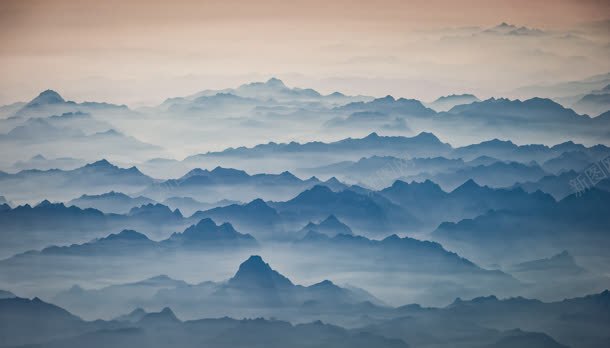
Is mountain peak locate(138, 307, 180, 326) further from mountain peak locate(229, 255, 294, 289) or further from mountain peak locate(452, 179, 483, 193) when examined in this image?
mountain peak locate(452, 179, 483, 193)

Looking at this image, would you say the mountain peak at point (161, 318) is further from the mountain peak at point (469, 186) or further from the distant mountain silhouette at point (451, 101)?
the distant mountain silhouette at point (451, 101)

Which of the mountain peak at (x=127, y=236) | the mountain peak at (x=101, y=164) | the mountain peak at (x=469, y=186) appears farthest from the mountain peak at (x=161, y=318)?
the mountain peak at (x=469, y=186)

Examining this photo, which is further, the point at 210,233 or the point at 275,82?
the point at 275,82

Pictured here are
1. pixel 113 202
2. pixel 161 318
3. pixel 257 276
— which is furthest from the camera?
pixel 113 202

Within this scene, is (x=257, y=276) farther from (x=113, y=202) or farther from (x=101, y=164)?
(x=101, y=164)

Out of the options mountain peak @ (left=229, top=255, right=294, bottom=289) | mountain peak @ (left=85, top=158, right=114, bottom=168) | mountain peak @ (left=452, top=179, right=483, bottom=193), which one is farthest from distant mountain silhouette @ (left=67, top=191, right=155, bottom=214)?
mountain peak @ (left=452, top=179, right=483, bottom=193)

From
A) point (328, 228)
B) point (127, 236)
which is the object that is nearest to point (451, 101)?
point (328, 228)

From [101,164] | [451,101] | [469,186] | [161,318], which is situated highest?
[451,101]

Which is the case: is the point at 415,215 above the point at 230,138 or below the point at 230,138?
below

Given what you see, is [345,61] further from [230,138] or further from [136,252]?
[136,252]

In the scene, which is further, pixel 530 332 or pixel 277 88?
pixel 277 88

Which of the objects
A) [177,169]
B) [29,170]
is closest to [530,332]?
[177,169]
